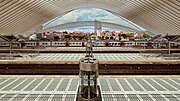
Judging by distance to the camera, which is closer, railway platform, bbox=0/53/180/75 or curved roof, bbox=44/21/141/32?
railway platform, bbox=0/53/180/75

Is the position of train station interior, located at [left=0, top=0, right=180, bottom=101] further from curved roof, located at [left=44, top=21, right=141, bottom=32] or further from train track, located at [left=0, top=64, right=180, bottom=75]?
curved roof, located at [left=44, top=21, right=141, bottom=32]

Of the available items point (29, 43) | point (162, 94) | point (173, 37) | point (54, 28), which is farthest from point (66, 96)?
point (54, 28)

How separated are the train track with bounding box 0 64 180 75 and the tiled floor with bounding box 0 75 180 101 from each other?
322cm

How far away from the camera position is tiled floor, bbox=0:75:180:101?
3.49 m

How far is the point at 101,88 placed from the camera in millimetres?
4027

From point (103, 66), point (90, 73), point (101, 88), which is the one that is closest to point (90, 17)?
point (103, 66)

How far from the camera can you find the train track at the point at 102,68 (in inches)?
320

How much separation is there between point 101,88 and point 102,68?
411 centimetres

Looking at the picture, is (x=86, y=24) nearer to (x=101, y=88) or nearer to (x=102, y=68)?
(x=102, y=68)

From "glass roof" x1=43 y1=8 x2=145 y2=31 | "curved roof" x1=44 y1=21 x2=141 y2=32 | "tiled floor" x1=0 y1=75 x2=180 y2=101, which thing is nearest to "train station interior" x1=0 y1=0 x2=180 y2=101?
"tiled floor" x1=0 y1=75 x2=180 y2=101

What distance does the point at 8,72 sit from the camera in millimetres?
8188

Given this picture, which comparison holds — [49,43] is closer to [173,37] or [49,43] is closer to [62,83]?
[173,37]

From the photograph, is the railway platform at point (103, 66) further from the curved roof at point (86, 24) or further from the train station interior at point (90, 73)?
the curved roof at point (86, 24)

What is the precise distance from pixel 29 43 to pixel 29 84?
11867 millimetres
